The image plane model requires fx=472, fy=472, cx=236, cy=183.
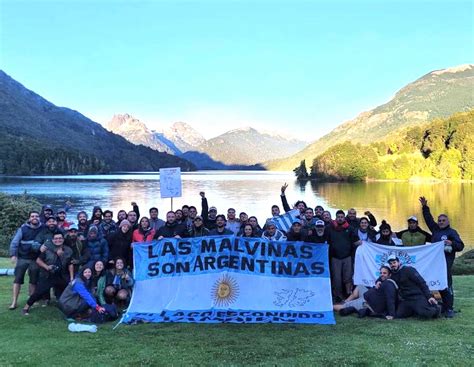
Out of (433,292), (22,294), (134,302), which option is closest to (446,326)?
(433,292)

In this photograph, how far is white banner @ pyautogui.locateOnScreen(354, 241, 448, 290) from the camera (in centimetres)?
1094

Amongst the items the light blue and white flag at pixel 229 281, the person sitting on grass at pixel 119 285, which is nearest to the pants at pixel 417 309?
the light blue and white flag at pixel 229 281

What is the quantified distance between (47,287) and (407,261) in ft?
27.5

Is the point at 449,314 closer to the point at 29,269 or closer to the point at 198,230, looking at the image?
the point at 198,230

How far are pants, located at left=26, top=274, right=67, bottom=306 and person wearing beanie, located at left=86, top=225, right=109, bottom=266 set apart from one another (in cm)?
94

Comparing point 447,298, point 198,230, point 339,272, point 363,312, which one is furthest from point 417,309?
point 198,230

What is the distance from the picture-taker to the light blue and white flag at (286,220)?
14.9m

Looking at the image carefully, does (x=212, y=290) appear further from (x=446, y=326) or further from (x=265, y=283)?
(x=446, y=326)

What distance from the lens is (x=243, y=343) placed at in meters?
8.47

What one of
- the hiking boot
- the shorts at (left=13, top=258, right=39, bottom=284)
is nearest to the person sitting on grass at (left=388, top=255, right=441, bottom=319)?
the hiking boot

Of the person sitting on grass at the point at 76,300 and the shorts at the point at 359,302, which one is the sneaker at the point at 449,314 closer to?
the shorts at the point at 359,302

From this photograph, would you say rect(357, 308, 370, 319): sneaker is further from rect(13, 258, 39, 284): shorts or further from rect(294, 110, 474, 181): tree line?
rect(294, 110, 474, 181): tree line

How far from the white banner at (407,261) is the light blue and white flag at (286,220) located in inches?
151

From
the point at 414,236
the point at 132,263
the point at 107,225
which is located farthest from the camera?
the point at 107,225
